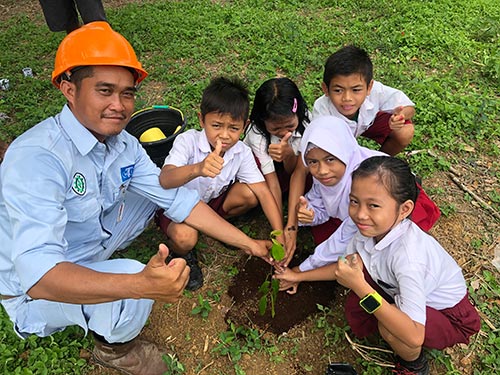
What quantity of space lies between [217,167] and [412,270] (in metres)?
1.14

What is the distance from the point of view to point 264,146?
2.98m

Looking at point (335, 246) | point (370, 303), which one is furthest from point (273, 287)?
point (370, 303)

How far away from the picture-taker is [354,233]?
2402 millimetres

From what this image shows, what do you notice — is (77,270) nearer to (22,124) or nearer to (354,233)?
(354,233)

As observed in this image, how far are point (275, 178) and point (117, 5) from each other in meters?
5.08

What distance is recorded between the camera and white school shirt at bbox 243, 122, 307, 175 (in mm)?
2979

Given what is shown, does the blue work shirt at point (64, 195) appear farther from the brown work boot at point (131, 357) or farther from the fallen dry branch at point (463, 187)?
the fallen dry branch at point (463, 187)

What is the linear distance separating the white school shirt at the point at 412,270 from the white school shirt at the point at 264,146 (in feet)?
3.24

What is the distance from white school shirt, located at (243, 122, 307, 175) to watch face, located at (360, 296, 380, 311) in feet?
4.45

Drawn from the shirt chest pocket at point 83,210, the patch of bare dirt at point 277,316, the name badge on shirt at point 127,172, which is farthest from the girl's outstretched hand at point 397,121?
the shirt chest pocket at point 83,210

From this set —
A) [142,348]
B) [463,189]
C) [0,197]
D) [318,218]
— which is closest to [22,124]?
[0,197]

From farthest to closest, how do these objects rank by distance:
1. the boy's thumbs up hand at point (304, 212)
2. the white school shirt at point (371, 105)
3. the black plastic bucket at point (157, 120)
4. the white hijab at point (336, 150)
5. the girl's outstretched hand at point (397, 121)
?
the black plastic bucket at point (157, 120) → the white school shirt at point (371, 105) → the girl's outstretched hand at point (397, 121) → the boy's thumbs up hand at point (304, 212) → the white hijab at point (336, 150)

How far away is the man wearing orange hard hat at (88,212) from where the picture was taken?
5.39ft

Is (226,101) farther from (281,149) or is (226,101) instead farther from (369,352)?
(369,352)
